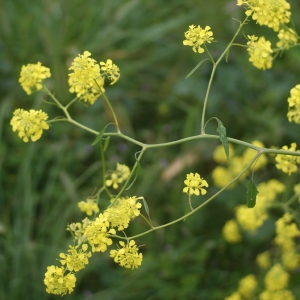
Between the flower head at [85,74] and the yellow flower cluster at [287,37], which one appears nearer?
the flower head at [85,74]

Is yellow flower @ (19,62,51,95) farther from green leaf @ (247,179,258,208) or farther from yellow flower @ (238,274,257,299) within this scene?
yellow flower @ (238,274,257,299)

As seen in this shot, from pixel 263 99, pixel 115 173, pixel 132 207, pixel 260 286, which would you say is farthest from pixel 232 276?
pixel 132 207

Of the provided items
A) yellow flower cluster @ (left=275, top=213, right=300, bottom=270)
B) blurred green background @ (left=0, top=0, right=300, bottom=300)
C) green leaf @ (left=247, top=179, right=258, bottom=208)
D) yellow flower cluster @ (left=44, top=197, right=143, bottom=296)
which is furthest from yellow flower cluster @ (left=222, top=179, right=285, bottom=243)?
yellow flower cluster @ (left=44, top=197, right=143, bottom=296)

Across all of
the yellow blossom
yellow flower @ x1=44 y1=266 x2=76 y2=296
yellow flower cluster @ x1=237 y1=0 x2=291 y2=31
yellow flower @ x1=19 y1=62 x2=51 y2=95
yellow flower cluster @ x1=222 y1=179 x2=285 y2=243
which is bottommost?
yellow flower @ x1=44 y1=266 x2=76 y2=296

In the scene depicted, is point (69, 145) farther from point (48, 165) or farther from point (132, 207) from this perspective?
point (132, 207)

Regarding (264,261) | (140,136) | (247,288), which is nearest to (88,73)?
(247,288)

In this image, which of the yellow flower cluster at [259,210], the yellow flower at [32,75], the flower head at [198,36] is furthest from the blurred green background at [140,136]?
the flower head at [198,36]

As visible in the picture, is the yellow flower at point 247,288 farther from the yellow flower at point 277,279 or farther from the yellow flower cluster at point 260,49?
the yellow flower cluster at point 260,49
